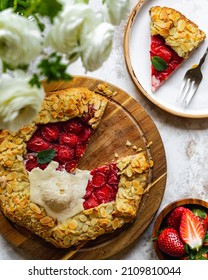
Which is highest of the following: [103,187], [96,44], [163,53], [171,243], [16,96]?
[96,44]

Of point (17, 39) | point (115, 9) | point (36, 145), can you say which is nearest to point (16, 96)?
point (17, 39)

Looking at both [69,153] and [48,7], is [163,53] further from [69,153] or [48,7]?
[48,7]

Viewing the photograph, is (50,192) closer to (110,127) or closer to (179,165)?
(110,127)

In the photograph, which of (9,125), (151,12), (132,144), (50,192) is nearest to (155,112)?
(132,144)

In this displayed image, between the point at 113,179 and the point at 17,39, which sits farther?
the point at 113,179

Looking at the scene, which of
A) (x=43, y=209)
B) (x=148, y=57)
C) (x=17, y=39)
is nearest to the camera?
(x=17, y=39)

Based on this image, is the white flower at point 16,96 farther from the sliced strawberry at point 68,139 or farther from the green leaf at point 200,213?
the green leaf at point 200,213

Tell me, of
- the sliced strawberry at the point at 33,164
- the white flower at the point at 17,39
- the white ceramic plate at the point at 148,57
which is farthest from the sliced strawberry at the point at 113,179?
the white flower at the point at 17,39

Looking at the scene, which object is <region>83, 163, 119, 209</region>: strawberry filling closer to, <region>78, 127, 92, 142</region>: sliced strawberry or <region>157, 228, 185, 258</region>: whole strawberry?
<region>78, 127, 92, 142</region>: sliced strawberry
